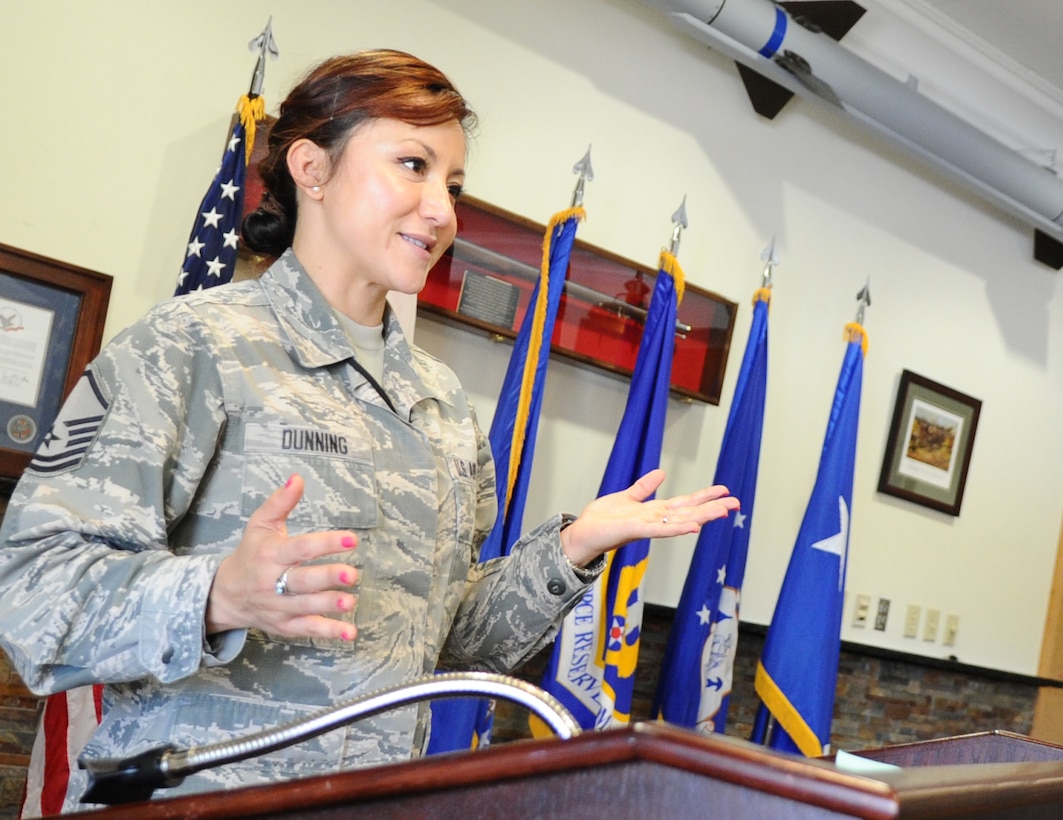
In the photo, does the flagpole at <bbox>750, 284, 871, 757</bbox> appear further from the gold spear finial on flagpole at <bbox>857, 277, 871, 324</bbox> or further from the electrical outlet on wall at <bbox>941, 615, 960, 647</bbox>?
the electrical outlet on wall at <bbox>941, 615, 960, 647</bbox>

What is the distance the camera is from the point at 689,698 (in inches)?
142

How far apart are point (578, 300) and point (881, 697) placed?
221cm

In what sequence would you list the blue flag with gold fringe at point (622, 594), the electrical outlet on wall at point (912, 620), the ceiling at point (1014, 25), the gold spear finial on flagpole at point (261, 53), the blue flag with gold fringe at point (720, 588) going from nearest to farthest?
the gold spear finial on flagpole at point (261, 53), the blue flag with gold fringe at point (622, 594), the blue flag with gold fringe at point (720, 588), the ceiling at point (1014, 25), the electrical outlet on wall at point (912, 620)

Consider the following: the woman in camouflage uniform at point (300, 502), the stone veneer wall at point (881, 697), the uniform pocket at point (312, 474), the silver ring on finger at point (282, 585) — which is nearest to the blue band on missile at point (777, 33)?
the stone veneer wall at point (881, 697)

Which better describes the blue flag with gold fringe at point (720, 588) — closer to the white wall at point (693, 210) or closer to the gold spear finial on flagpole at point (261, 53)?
the white wall at point (693, 210)

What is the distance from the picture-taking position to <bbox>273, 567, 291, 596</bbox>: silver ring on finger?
2.93ft

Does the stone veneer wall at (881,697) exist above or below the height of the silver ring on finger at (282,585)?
below

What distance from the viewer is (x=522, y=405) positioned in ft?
10.6

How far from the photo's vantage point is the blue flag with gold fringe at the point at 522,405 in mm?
3172

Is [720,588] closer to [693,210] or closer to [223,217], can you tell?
[693,210]

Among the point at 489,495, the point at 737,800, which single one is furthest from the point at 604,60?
the point at 737,800

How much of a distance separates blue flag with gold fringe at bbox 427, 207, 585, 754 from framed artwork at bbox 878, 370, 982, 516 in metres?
1.97

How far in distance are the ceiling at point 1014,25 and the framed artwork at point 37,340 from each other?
3.36 metres

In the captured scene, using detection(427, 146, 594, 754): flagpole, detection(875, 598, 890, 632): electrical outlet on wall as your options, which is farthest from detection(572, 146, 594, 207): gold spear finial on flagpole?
detection(875, 598, 890, 632): electrical outlet on wall
